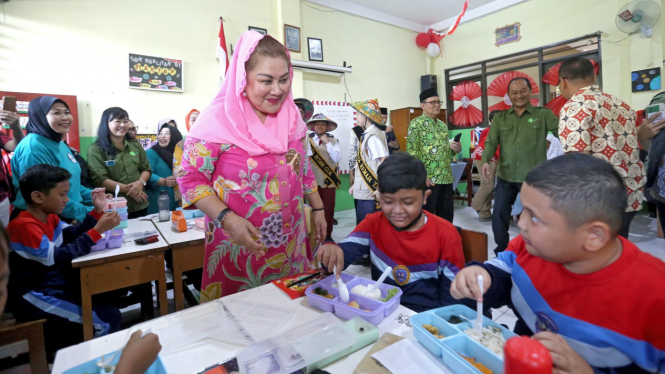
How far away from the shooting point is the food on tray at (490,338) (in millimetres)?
723

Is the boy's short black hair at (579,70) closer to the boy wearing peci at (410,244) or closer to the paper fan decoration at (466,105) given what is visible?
the boy wearing peci at (410,244)

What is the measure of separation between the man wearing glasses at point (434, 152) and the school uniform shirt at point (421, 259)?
2.12 metres

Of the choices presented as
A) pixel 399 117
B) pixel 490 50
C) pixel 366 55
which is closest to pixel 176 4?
pixel 366 55

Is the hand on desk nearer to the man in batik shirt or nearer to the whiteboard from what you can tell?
the man in batik shirt

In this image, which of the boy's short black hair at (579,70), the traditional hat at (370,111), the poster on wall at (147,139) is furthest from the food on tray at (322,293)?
the poster on wall at (147,139)

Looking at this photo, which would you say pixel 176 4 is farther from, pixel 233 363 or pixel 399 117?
pixel 233 363

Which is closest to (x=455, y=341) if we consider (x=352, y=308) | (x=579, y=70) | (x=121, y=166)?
(x=352, y=308)

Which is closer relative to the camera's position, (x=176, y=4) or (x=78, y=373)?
(x=78, y=373)

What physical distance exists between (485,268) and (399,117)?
5805mm

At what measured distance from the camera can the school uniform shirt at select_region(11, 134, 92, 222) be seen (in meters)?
2.16

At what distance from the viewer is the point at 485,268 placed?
3.05ft

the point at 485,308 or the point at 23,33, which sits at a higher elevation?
the point at 23,33

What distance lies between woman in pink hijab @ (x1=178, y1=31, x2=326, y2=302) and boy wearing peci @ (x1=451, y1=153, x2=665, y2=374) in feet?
2.65

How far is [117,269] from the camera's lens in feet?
5.73
